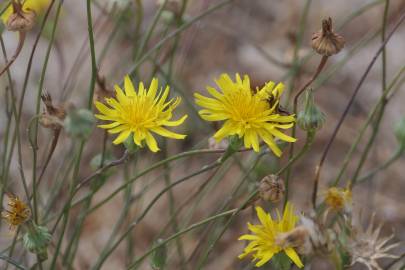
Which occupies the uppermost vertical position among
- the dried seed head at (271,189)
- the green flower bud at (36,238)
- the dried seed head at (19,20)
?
the dried seed head at (19,20)

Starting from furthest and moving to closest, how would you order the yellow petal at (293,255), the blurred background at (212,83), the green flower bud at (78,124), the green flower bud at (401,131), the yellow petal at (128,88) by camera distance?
the blurred background at (212,83) → the green flower bud at (401,131) → the yellow petal at (128,88) → the yellow petal at (293,255) → the green flower bud at (78,124)

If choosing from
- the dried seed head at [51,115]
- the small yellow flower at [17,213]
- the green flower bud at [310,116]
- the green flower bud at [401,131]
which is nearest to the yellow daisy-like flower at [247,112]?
the green flower bud at [310,116]

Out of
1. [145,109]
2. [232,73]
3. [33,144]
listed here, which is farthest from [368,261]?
[232,73]

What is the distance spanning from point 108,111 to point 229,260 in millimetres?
1283

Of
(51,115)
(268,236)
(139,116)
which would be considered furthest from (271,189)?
(51,115)

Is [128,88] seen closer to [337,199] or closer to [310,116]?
[310,116]

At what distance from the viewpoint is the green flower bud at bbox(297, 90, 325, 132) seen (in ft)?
4.39

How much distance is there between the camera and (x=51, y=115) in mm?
1383

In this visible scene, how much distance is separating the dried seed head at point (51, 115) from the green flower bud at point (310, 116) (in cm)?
46

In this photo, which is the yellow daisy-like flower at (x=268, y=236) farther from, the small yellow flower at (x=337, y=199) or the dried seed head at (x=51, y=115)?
the dried seed head at (x=51, y=115)

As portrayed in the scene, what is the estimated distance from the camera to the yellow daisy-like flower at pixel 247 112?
4.37 feet

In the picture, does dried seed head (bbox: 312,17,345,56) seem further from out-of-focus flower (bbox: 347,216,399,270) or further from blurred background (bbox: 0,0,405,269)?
blurred background (bbox: 0,0,405,269)

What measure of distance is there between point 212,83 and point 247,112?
1.80m

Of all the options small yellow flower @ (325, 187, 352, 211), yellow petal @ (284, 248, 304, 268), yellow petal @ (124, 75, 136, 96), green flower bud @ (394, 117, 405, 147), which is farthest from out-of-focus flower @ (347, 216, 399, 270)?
yellow petal @ (124, 75, 136, 96)
